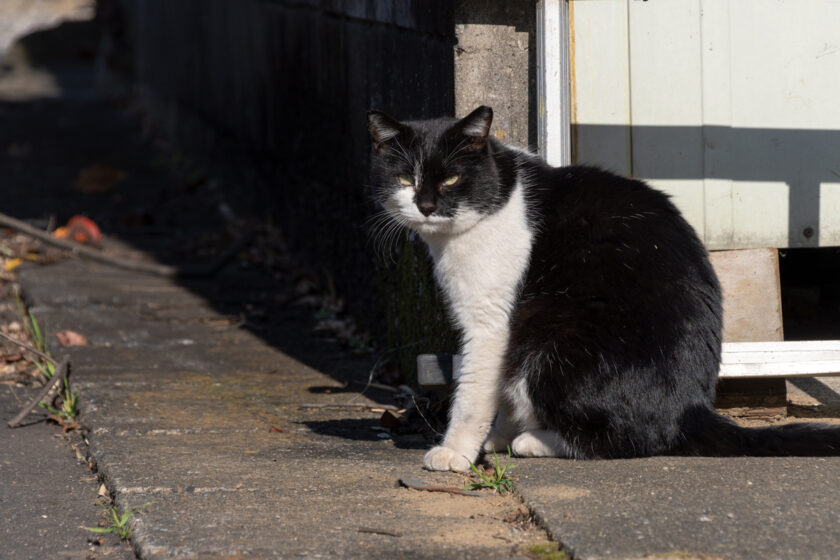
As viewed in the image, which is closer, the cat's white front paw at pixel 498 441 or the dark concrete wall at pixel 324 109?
the cat's white front paw at pixel 498 441

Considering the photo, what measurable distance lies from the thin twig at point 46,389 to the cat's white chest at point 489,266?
1736 mm

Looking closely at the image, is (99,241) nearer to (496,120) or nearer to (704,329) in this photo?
(496,120)

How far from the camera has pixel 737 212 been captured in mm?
4016

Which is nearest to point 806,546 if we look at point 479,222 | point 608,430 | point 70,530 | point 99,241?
point 608,430

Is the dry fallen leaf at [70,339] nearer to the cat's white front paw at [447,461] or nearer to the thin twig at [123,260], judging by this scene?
the thin twig at [123,260]

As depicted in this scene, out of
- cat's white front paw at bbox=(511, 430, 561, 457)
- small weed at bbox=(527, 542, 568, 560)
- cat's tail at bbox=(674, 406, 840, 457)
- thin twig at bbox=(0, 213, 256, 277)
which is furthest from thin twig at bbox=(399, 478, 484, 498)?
thin twig at bbox=(0, 213, 256, 277)

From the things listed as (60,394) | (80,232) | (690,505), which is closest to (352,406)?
(60,394)

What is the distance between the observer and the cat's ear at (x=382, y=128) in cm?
326

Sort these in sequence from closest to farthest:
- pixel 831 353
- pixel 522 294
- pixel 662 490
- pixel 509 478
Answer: pixel 662 490
pixel 509 478
pixel 522 294
pixel 831 353

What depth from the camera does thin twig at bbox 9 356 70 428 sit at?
3795 mm

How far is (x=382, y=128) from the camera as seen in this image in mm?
3305

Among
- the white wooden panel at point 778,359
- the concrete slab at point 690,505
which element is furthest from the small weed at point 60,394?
the white wooden panel at point 778,359

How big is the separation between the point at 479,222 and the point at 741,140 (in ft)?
4.37

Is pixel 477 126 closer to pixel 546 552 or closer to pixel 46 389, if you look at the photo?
pixel 546 552
